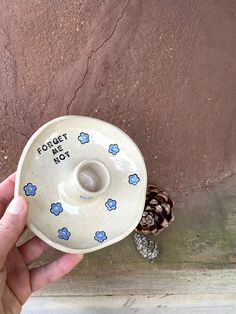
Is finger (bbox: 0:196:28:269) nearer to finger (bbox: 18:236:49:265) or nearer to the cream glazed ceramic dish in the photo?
the cream glazed ceramic dish

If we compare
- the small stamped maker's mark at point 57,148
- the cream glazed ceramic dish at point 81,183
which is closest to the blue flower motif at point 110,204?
the cream glazed ceramic dish at point 81,183

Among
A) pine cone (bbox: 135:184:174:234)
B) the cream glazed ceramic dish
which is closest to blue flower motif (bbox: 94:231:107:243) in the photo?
the cream glazed ceramic dish

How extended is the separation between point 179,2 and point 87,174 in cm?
39

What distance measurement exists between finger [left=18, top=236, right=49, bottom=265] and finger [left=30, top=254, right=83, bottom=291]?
0.03m

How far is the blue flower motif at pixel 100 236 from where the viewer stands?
2.60ft

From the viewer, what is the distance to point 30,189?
77 centimetres

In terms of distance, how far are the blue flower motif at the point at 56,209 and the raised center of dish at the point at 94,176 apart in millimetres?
68

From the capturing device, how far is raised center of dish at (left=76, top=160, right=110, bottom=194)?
2.49 feet

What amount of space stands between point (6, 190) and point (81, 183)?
0.57 feet

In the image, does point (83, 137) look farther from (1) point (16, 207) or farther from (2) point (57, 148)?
(1) point (16, 207)

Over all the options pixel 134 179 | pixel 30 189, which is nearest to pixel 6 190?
pixel 30 189

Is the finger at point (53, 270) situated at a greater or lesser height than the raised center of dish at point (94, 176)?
lesser

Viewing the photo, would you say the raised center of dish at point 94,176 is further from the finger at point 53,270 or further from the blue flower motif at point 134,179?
the finger at point 53,270

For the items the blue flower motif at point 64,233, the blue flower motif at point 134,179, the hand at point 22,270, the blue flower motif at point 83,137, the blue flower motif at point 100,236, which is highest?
the blue flower motif at point 83,137
